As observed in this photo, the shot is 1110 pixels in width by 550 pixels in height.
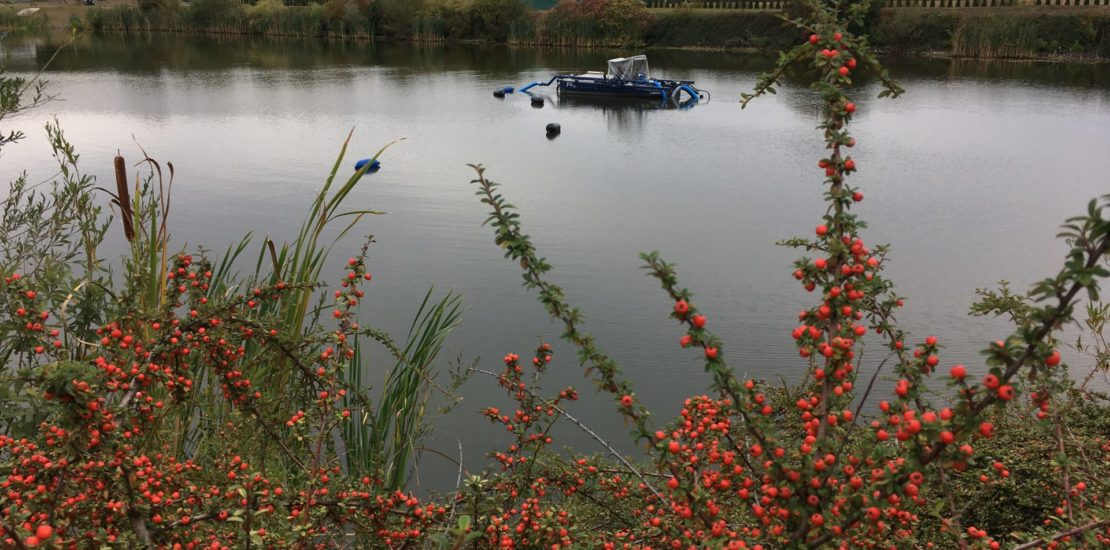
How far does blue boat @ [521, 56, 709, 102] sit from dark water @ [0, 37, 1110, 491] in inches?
28.8

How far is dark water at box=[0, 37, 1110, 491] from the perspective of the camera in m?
7.16

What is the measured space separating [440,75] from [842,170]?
24668mm

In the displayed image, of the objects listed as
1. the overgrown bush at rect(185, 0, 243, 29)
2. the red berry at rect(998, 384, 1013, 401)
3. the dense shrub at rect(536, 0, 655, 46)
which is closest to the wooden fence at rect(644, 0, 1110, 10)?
the dense shrub at rect(536, 0, 655, 46)

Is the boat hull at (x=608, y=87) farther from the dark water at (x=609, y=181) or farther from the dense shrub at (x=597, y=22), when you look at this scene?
the dense shrub at (x=597, y=22)

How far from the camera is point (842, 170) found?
5.66ft

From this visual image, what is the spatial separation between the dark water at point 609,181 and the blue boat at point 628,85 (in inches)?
28.8

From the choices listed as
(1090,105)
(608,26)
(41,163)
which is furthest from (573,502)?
(608,26)

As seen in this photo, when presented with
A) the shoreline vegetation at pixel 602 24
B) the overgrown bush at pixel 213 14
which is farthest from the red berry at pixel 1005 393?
the overgrown bush at pixel 213 14

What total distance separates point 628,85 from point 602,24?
12.3 m

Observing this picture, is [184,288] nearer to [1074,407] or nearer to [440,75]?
[1074,407]

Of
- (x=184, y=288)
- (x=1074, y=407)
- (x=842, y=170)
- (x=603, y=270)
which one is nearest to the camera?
(x=842, y=170)

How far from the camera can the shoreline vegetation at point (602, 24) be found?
27.6 m

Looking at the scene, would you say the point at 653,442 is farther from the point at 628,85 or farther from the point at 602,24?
the point at 602,24

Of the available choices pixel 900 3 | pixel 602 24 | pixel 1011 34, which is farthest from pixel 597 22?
pixel 1011 34
